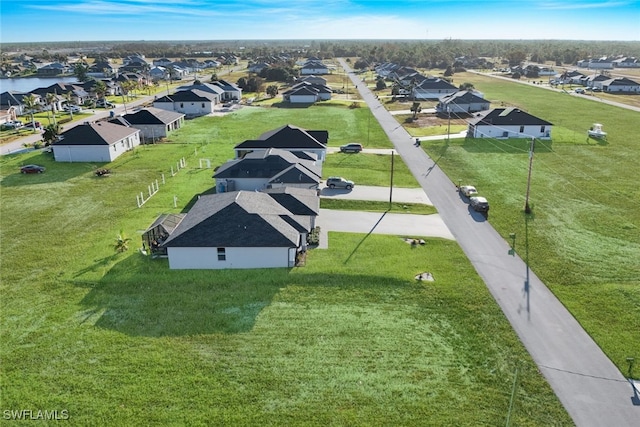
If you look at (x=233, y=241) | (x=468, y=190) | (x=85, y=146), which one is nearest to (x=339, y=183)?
(x=468, y=190)

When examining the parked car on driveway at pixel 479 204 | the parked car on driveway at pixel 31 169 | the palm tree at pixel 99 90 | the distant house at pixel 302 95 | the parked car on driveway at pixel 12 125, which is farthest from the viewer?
the distant house at pixel 302 95

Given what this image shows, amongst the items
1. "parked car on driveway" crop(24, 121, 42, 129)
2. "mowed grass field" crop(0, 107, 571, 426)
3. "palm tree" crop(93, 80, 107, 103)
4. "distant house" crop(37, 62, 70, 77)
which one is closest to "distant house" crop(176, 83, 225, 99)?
"palm tree" crop(93, 80, 107, 103)

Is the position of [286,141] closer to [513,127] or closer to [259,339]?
[259,339]

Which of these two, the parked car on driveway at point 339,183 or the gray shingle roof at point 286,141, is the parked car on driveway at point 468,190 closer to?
the parked car on driveway at point 339,183

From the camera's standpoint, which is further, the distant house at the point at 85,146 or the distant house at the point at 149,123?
the distant house at the point at 149,123

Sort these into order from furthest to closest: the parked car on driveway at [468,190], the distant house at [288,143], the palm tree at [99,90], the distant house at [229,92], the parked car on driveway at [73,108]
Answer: the distant house at [229,92]
the palm tree at [99,90]
the parked car on driveway at [73,108]
the distant house at [288,143]
the parked car on driveway at [468,190]

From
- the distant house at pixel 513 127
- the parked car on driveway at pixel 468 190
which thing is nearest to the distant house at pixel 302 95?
the distant house at pixel 513 127

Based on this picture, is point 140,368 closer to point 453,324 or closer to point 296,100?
point 453,324
